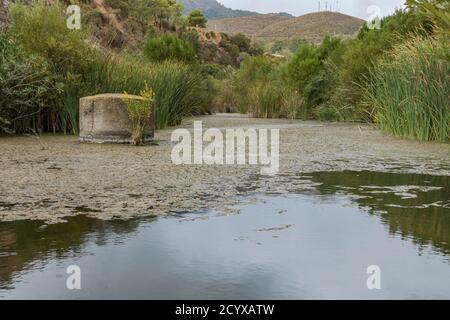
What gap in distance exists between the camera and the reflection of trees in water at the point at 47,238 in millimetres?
2795

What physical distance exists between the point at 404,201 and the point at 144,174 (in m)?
2.46

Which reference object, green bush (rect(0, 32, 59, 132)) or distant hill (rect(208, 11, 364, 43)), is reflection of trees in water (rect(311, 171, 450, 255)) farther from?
distant hill (rect(208, 11, 364, 43))

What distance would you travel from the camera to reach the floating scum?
675 centimetres

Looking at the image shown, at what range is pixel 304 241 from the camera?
127 inches

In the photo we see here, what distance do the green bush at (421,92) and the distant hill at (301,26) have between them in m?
52.4

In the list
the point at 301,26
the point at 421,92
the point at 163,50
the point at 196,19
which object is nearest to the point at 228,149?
the point at 421,92

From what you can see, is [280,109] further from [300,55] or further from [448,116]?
[448,116]

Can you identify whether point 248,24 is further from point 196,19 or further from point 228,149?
point 228,149

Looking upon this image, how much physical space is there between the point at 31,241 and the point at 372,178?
3462 millimetres

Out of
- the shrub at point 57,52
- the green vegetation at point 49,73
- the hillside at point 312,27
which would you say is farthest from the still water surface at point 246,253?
the hillside at point 312,27

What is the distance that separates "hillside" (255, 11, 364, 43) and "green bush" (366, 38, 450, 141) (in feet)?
177

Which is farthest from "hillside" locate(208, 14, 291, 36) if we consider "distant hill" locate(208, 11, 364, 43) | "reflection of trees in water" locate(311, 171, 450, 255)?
"reflection of trees in water" locate(311, 171, 450, 255)
